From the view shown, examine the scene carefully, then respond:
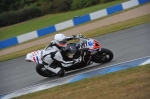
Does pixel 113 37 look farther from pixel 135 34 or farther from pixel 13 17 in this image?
pixel 13 17

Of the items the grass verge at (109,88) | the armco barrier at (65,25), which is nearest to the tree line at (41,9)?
the armco barrier at (65,25)

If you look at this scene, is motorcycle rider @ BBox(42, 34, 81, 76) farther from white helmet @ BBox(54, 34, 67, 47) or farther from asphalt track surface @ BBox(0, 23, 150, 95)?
asphalt track surface @ BBox(0, 23, 150, 95)

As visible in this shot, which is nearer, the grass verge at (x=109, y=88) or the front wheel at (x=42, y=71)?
the grass verge at (x=109, y=88)

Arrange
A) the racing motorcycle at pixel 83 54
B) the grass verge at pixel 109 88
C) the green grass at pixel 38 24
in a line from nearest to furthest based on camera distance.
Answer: the grass verge at pixel 109 88 → the racing motorcycle at pixel 83 54 → the green grass at pixel 38 24

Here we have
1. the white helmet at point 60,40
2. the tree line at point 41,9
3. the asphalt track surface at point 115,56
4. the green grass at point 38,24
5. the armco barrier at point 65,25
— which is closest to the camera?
the white helmet at point 60,40

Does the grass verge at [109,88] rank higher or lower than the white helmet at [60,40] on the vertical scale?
lower

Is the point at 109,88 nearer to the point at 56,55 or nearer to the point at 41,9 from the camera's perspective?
the point at 56,55

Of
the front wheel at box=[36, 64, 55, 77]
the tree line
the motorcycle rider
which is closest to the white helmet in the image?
the motorcycle rider

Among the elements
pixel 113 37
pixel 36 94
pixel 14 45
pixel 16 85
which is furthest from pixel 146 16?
pixel 36 94

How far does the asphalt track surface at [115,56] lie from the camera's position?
11.3 metres

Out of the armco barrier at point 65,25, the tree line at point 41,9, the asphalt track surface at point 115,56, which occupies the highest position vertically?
the tree line at point 41,9

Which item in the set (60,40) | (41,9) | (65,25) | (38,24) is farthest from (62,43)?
(41,9)

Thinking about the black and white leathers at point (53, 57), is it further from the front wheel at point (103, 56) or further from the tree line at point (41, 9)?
the tree line at point (41, 9)

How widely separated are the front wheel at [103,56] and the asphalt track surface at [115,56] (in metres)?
0.15
